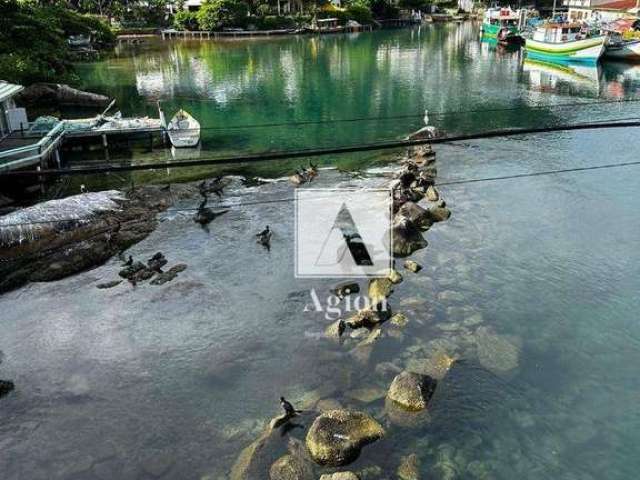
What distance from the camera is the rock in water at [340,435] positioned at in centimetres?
1456

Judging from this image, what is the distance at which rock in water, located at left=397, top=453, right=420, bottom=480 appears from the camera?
46.7 ft

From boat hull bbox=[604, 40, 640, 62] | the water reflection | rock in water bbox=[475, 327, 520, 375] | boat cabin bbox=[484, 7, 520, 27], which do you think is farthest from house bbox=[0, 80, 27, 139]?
boat cabin bbox=[484, 7, 520, 27]

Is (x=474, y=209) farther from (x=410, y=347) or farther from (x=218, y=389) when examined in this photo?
(x=218, y=389)

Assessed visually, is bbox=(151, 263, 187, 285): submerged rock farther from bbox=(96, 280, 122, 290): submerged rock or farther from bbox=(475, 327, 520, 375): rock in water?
bbox=(475, 327, 520, 375): rock in water

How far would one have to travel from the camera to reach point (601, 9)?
309 feet

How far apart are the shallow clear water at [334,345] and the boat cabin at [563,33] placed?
145 feet

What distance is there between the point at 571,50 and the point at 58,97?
58.2m

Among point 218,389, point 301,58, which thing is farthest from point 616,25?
point 218,389

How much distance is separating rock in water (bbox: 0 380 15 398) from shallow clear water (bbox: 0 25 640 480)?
286 mm

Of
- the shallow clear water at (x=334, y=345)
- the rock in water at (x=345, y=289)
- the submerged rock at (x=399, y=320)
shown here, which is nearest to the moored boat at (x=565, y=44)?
the shallow clear water at (x=334, y=345)

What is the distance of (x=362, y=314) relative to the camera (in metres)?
20.2

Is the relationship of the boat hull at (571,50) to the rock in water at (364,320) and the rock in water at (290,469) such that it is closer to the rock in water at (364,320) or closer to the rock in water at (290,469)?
the rock in water at (364,320)

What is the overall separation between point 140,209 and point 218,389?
14.7m

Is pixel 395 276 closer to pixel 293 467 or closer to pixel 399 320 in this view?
pixel 399 320
